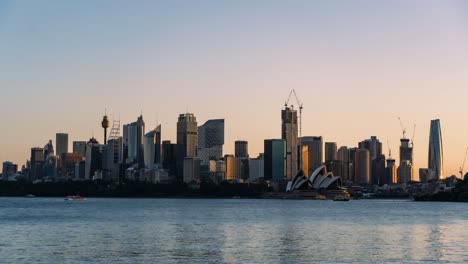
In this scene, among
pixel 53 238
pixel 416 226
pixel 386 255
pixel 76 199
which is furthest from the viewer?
pixel 76 199

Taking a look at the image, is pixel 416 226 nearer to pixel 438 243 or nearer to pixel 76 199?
pixel 438 243

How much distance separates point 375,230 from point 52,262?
33.2 metres

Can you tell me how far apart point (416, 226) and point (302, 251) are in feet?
94.8

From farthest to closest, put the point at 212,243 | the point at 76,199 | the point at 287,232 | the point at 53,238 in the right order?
the point at 76,199 < the point at 287,232 < the point at 53,238 < the point at 212,243

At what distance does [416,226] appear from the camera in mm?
73312

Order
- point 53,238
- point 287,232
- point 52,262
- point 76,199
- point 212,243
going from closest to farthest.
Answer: point 52,262 → point 212,243 → point 53,238 → point 287,232 → point 76,199

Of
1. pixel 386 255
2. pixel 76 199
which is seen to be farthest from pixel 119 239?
pixel 76 199

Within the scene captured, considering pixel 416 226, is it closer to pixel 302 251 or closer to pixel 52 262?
pixel 302 251

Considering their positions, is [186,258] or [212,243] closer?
[186,258]

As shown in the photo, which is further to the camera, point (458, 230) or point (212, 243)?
point (458, 230)

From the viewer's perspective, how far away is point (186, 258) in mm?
43031

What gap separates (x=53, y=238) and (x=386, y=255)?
23.9 m

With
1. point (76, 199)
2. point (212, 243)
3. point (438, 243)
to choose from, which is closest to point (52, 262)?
point (212, 243)

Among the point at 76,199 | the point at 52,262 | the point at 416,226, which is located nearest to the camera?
the point at 52,262
